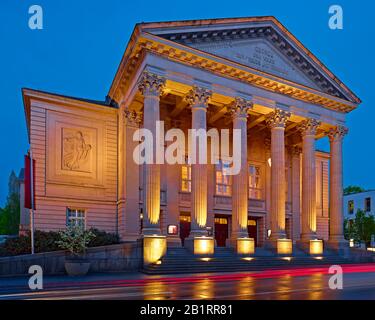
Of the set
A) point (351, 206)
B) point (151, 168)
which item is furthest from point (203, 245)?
point (351, 206)

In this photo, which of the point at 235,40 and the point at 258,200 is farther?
the point at 258,200

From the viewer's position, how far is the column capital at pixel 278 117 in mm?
33531

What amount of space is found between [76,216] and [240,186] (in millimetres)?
13070

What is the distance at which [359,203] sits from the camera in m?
84.0

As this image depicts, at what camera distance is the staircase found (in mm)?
24156

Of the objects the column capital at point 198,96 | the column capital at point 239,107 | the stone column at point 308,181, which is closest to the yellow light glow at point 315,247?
the stone column at point 308,181

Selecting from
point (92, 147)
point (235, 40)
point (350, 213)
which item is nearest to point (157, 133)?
point (92, 147)

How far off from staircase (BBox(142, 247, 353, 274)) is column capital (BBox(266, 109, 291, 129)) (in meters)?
10.1

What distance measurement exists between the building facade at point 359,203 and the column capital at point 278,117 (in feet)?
182

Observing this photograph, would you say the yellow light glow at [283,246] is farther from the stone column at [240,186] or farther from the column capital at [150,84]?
the column capital at [150,84]

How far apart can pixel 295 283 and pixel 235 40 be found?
800 inches

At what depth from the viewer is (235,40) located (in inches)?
1256

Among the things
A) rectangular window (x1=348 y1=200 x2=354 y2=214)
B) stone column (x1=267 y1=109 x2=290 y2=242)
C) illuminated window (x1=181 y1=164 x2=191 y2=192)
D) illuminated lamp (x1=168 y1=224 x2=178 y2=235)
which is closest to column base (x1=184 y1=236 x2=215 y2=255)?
illuminated lamp (x1=168 y1=224 x2=178 y2=235)
